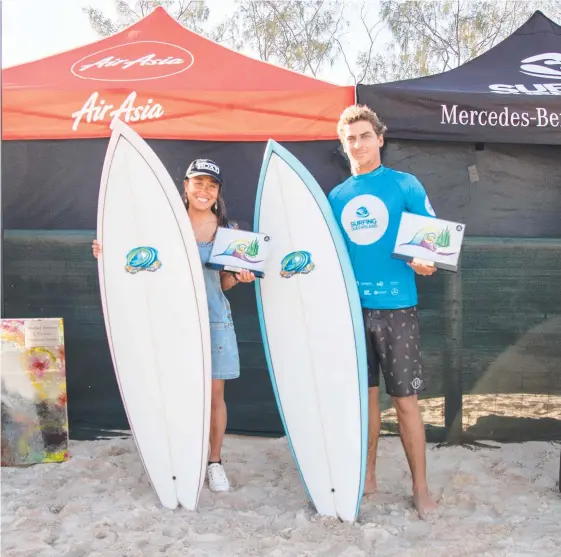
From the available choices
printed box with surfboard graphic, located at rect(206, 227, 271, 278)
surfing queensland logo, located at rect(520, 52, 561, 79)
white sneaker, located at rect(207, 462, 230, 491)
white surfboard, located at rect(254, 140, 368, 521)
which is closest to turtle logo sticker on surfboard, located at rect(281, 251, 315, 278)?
white surfboard, located at rect(254, 140, 368, 521)

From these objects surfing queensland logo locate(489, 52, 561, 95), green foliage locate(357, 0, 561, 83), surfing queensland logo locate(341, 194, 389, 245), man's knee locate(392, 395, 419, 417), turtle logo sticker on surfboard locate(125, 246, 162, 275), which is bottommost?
man's knee locate(392, 395, 419, 417)

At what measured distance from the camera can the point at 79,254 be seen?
3.20 meters

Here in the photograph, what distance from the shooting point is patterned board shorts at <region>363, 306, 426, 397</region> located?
2219 millimetres

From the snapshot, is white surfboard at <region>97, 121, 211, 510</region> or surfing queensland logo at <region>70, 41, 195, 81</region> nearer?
white surfboard at <region>97, 121, 211, 510</region>

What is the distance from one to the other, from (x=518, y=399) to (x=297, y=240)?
1.54 metres

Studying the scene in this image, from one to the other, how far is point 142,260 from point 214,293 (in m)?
0.31

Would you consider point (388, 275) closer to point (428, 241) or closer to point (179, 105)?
point (428, 241)

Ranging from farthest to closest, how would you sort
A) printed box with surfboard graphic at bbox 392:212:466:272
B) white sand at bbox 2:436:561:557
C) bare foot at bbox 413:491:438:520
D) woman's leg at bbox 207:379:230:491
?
woman's leg at bbox 207:379:230:491
bare foot at bbox 413:491:438:520
printed box with surfboard graphic at bbox 392:212:466:272
white sand at bbox 2:436:561:557

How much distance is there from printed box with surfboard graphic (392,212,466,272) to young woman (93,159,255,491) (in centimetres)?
68

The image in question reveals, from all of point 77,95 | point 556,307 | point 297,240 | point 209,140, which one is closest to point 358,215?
point 297,240

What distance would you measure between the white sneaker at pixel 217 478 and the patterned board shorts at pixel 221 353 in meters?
0.37

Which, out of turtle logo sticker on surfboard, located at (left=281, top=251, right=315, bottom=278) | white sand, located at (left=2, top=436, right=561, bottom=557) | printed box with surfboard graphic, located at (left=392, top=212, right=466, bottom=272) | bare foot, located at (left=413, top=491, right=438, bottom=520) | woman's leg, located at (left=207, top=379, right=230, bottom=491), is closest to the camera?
white sand, located at (left=2, top=436, right=561, bottom=557)

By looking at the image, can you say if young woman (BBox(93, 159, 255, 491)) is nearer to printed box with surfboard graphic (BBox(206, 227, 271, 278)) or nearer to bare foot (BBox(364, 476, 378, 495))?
printed box with surfboard graphic (BBox(206, 227, 271, 278))

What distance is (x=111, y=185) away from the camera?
2.51 metres
